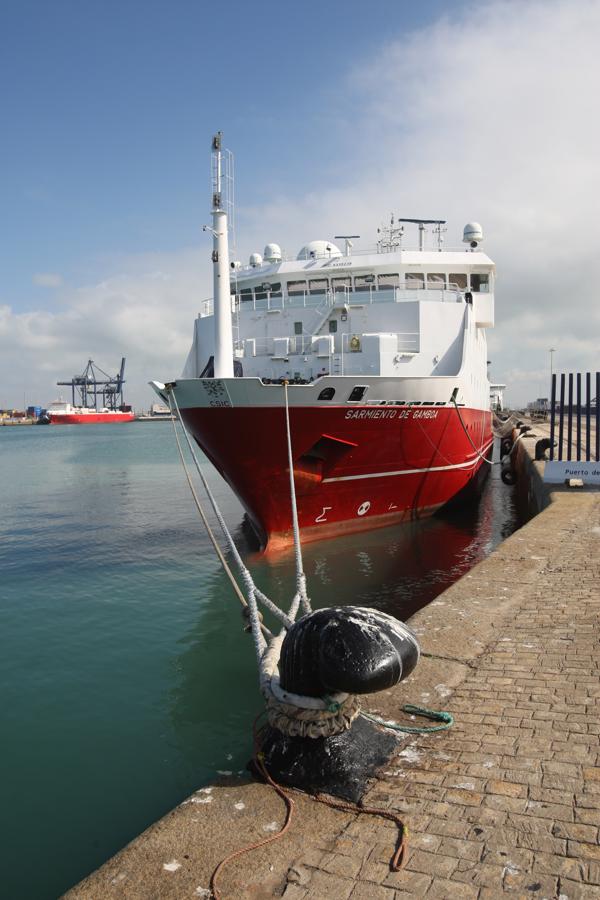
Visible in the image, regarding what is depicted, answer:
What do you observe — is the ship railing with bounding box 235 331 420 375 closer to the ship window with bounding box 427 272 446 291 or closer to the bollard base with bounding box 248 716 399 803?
the ship window with bounding box 427 272 446 291

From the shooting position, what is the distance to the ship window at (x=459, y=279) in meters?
16.9

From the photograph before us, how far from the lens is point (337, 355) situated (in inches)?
573

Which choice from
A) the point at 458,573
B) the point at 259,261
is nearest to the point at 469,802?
the point at 458,573

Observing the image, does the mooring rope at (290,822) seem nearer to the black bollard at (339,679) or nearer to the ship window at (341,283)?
the black bollard at (339,679)

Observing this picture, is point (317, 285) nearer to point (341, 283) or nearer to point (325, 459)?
point (341, 283)

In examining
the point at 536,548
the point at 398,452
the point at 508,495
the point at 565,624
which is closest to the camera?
the point at 565,624

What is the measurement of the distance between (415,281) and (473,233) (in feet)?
11.8

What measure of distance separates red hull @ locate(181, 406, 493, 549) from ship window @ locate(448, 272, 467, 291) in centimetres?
434

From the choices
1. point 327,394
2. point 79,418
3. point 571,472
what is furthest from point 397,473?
point 79,418

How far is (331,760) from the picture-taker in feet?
11.7

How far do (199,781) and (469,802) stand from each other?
2653 millimetres

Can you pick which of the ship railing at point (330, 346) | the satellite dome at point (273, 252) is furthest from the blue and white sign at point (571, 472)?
the satellite dome at point (273, 252)

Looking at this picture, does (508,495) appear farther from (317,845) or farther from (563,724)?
(317,845)

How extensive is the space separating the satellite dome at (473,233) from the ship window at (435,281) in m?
2.47
